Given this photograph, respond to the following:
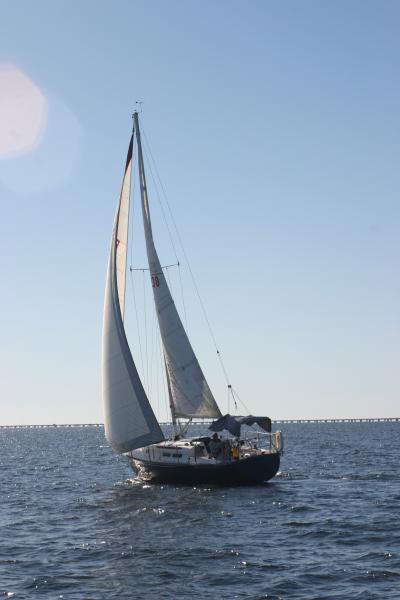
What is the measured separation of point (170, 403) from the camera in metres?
39.8

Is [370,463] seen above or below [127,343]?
below

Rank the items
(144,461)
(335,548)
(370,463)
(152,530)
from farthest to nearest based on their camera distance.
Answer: (370,463), (144,461), (152,530), (335,548)

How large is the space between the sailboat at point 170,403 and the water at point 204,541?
113cm

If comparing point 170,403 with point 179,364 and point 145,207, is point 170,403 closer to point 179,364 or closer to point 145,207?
point 179,364

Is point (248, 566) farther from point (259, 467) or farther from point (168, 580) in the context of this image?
point (259, 467)

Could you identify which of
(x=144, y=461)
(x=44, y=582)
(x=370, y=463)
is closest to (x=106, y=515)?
(x=144, y=461)

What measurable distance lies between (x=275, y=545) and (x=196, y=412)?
610 inches

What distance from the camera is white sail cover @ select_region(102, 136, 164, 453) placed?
1391 inches

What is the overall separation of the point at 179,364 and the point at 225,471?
639 cm

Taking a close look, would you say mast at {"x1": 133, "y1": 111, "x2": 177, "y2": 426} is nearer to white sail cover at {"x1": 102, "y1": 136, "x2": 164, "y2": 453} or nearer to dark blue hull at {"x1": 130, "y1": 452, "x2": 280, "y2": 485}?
dark blue hull at {"x1": 130, "y1": 452, "x2": 280, "y2": 485}

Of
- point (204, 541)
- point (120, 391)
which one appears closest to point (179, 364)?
point (120, 391)

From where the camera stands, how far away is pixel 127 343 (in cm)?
3569

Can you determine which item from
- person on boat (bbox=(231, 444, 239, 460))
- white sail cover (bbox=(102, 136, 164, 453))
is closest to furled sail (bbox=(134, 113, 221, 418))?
person on boat (bbox=(231, 444, 239, 460))

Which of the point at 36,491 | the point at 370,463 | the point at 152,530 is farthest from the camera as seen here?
the point at 370,463
